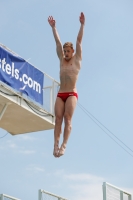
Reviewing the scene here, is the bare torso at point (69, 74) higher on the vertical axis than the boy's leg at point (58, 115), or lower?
higher

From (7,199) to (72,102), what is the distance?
7.93 meters

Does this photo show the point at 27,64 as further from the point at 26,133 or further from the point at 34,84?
the point at 26,133

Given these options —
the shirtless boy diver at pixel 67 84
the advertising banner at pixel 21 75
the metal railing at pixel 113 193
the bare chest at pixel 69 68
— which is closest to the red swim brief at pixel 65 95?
the shirtless boy diver at pixel 67 84

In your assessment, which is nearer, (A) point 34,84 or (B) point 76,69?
(B) point 76,69

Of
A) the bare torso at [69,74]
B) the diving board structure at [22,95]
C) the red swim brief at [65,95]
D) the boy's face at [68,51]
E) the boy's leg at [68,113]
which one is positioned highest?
the diving board structure at [22,95]

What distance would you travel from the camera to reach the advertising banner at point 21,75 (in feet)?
108

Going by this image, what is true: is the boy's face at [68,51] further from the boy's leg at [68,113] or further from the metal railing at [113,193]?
the metal railing at [113,193]

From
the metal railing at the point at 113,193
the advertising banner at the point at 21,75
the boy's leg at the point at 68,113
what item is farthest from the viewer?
the advertising banner at the point at 21,75

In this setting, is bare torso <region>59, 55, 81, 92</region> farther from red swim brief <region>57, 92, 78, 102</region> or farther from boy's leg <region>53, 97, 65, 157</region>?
boy's leg <region>53, 97, 65, 157</region>

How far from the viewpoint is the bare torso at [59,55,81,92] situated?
21156 millimetres

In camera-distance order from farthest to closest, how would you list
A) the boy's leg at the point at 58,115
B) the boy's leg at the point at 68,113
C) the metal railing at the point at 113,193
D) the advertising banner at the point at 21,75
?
the advertising banner at the point at 21,75 < the metal railing at the point at 113,193 < the boy's leg at the point at 58,115 < the boy's leg at the point at 68,113

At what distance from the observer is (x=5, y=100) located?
33125 millimetres

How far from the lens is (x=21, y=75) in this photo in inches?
1332

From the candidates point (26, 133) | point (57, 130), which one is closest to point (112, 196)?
point (57, 130)
